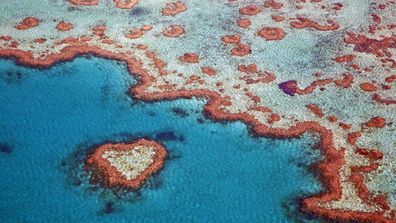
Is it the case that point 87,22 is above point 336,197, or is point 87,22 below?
above

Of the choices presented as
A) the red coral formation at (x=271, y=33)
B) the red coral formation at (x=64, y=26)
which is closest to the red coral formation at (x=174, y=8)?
the red coral formation at (x=271, y=33)

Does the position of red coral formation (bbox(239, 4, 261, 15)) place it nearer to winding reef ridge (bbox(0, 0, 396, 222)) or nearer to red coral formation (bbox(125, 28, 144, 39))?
winding reef ridge (bbox(0, 0, 396, 222))

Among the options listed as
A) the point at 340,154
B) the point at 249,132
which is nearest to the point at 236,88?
the point at 249,132

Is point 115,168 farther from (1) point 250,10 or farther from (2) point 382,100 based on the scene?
(1) point 250,10

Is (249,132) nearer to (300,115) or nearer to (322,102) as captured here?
(300,115)

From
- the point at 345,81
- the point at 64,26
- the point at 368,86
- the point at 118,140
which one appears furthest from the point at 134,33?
the point at 368,86
